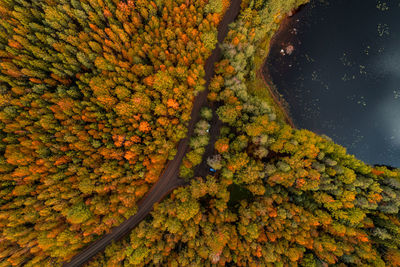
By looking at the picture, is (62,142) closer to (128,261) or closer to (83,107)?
(83,107)

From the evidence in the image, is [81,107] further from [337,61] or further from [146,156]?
[337,61]

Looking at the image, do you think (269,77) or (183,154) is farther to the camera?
(269,77)

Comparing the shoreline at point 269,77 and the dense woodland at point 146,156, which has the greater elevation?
the shoreline at point 269,77

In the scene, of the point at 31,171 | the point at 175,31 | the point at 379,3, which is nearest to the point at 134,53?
the point at 175,31

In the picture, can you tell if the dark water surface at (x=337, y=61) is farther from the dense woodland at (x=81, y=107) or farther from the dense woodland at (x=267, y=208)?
the dense woodland at (x=81, y=107)

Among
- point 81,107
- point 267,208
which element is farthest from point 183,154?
point 81,107

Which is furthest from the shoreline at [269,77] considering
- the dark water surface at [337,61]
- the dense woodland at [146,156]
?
the dense woodland at [146,156]

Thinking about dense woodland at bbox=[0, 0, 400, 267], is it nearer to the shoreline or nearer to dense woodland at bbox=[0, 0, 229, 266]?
dense woodland at bbox=[0, 0, 229, 266]
